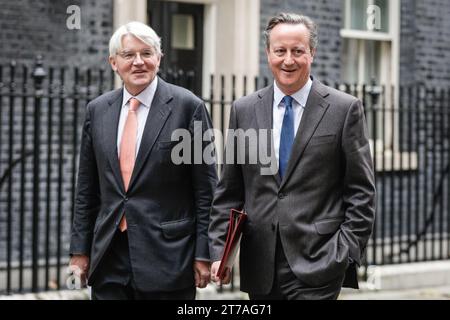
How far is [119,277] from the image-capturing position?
4.32 m

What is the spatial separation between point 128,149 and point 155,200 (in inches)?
11.5

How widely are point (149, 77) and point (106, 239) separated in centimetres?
83

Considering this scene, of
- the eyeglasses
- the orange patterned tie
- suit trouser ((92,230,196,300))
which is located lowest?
suit trouser ((92,230,196,300))

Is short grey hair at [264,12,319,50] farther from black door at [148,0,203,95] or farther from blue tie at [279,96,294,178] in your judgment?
black door at [148,0,203,95]

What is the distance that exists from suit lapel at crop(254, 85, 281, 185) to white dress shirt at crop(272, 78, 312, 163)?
0.02 metres

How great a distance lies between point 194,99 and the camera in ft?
14.6

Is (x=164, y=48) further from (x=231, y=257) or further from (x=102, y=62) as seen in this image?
(x=231, y=257)

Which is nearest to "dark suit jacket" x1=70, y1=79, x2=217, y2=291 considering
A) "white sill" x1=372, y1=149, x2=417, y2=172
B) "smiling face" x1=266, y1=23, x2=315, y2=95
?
"smiling face" x1=266, y1=23, x2=315, y2=95

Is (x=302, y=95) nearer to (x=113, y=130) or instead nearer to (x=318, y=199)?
(x=318, y=199)

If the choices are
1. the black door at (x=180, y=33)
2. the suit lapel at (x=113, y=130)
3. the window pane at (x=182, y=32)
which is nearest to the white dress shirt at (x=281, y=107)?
the suit lapel at (x=113, y=130)

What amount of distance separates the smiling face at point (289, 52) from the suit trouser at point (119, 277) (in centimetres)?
113

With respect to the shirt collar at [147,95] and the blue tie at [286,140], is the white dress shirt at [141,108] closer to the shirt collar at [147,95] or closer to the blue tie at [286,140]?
the shirt collar at [147,95]

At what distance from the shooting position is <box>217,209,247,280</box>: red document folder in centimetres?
407
